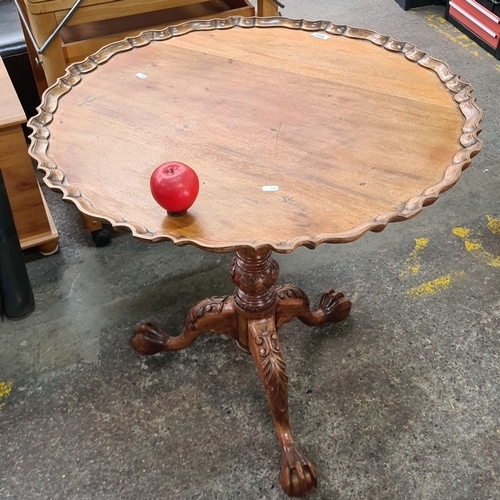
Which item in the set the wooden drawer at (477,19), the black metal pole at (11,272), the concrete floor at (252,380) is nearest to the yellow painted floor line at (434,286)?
the concrete floor at (252,380)

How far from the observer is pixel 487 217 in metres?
2.14

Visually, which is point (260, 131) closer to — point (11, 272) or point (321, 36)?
point (321, 36)

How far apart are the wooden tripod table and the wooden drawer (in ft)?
5.92

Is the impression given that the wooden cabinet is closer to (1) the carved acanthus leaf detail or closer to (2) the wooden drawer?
(1) the carved acanthus leaf detail

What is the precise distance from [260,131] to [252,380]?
719mm

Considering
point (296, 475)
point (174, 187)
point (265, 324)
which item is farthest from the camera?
point (265, 324)

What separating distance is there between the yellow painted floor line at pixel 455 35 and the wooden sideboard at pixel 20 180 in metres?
2.32

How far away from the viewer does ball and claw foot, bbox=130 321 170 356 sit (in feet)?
5.39

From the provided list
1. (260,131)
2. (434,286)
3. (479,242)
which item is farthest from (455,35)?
(260,131)

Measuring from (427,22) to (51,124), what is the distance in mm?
2795

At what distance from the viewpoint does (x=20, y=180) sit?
71.5 inches

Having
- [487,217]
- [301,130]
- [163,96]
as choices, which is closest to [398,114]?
[301,130]

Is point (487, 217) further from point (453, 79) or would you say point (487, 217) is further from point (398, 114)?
point (398, 114)

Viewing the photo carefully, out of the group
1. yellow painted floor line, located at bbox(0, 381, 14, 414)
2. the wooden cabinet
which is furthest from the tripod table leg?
the wooden cabinet
